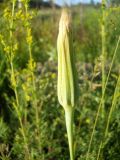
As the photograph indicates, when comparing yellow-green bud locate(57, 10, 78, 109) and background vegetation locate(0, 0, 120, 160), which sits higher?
yellow-green bud locate(57, 10, 78, 109)

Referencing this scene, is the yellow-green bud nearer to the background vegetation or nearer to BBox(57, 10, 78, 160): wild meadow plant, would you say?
BBox(57, 10, 78, 160): wild meadow plant

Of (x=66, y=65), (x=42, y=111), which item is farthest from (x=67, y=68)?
(x=42, y=111)

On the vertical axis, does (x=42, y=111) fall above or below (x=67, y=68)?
below

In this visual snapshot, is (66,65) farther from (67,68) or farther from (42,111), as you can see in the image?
(42,111)

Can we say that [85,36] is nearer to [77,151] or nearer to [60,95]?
[77,151]

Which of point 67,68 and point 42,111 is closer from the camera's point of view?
point 67,68

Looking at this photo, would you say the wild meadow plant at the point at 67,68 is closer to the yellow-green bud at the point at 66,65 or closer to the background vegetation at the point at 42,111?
the yellow-green bud at the point at 66,65

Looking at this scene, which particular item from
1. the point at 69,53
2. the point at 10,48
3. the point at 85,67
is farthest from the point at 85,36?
the point at 69,53

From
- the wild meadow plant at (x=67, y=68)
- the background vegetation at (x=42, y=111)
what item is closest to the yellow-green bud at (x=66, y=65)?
the wild meadow plant at (x=67, y=68)

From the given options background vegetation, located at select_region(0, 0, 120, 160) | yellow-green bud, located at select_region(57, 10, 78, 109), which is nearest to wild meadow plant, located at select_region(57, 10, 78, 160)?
yellow-green bud, located at select_region(57, 10, 78, 109)
